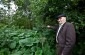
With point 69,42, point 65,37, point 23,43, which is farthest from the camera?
point 23,43

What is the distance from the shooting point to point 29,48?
7258 mm

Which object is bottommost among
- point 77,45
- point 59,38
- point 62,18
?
point 77,45

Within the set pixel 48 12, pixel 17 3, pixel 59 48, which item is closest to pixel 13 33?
pixel 48 12

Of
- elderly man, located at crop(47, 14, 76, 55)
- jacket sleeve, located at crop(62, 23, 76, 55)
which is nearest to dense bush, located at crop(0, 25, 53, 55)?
elderly man, located at crop(47, 14, 76, 55)

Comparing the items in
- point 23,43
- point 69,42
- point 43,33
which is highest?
point 69,42

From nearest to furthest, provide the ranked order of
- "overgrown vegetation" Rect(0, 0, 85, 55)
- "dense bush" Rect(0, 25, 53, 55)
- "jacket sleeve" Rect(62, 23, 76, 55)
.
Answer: "jacket sleeve" Rect(62, 23, 76, 55)
"overgrown vegetation" Rect(0, 0, 85, 55)
"dense bush" Rect(0, 25, 53, 55)

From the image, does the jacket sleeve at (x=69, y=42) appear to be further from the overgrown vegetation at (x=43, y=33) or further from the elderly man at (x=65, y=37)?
the overgrown vegetation at (x=43, y=33)

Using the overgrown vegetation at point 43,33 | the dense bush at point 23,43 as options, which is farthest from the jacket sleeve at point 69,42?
the dense bush at point 23,43

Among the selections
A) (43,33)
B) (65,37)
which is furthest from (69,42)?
(43,33)

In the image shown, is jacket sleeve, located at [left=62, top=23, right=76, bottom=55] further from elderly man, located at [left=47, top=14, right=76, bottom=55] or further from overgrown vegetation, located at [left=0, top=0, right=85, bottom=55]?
overgrown vegetation, located at [left=0, top=0, right=85, bottom=55]

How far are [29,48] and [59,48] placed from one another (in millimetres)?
1745

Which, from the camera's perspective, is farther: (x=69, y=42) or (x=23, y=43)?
(x=23, y=43)

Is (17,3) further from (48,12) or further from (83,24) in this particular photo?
(83,24)

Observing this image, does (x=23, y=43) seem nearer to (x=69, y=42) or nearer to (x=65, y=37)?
(x=65, y=37)
